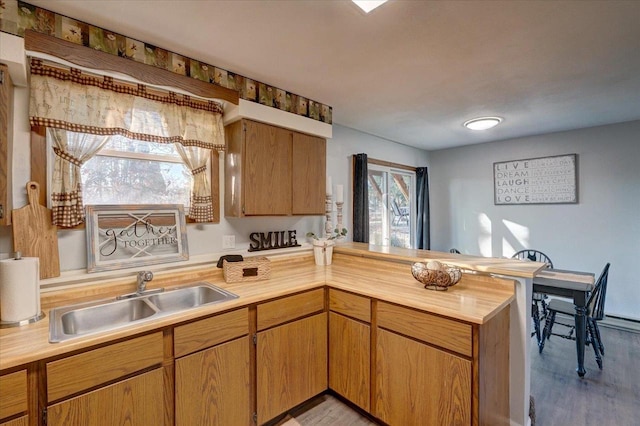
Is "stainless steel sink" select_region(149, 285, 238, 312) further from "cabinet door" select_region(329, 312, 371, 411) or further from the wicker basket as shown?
"cabinet door" select_region(329, 312, 371, 411)

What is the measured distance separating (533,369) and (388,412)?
1674mm

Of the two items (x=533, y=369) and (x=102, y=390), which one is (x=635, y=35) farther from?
(x=102, y=390)

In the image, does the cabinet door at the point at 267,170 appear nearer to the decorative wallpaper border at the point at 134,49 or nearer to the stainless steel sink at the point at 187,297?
the decorative wallpaper border at the point at 134,49

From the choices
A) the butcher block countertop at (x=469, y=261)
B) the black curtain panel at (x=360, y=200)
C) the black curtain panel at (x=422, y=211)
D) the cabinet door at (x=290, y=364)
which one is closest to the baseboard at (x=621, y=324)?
the black curtain panel at (x=422, y=211)

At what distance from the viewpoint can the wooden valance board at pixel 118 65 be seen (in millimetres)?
1541

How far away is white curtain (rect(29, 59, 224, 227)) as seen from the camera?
1.61m

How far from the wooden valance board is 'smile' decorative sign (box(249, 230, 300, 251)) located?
111cm

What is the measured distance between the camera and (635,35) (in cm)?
175

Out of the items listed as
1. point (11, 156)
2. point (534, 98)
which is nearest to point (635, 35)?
point (534, 98)

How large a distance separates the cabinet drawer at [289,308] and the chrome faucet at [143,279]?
0.70 m

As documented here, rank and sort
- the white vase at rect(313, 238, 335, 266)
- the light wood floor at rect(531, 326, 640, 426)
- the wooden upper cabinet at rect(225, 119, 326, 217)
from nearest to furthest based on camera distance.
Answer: the light wood floor at rect(531, 326, 640, 426) < the wooden upper cabinet at rect(225, 119, 326, 217) < the white vase at rect(313, 238, 335, 266)

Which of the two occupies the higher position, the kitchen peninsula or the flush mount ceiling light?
the flush mount ceiling light

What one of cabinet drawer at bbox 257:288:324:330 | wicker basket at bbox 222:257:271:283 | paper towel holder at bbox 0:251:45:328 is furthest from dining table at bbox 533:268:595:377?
paper towel holder at bbox 0:251:45:328

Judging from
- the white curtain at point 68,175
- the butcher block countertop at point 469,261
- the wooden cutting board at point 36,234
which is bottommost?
the butcher block countertop at point 469,261
